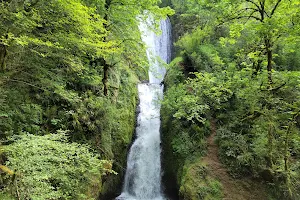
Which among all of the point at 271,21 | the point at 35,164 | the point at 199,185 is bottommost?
the point at 199,185

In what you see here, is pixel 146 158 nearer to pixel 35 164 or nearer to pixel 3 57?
pixel 35 164

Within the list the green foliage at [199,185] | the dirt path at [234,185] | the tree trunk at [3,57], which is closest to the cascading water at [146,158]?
the green foliage at [199,185]

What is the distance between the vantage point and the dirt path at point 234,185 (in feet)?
25.5

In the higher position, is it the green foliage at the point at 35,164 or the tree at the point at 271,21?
the tree at the point at 271,21

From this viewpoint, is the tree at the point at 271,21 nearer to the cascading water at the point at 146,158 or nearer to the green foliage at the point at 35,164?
the cascading water at the point at 146,158

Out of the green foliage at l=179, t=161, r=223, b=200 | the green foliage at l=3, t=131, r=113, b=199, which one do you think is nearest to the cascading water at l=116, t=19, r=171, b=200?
the green foliage at l=179, t=161, r=223, b=200

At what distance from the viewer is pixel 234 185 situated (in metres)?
8.10

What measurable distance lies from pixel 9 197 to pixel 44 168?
0.71 metres

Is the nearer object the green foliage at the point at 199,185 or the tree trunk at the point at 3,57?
the tree trunk at the point at 3,57

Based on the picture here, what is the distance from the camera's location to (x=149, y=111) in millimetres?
13398

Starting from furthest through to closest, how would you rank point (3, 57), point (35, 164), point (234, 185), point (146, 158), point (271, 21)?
1. point (146, 158)
2. point (234, 185)
3. point (271, 21)
4. point (3, 57)
5. point (35, 164)

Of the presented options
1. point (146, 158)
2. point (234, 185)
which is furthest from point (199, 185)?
point (146, 158)

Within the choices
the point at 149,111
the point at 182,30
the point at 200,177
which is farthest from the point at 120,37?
the point at 182,30

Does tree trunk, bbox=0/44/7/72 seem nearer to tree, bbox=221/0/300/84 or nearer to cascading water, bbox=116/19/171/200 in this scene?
cascading water, bbox=116/19/171/200
